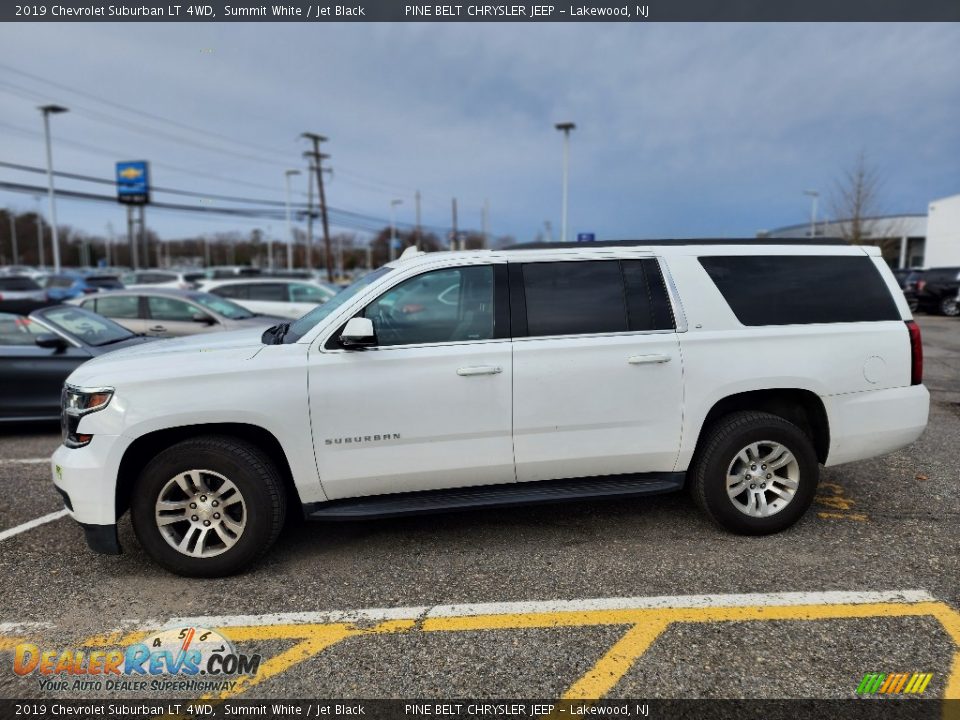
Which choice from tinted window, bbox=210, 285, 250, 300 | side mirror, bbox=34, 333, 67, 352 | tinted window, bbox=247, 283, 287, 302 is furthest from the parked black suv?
side mirror, bbox=34, 333, 67, 352

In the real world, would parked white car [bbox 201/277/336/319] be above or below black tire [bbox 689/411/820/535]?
above

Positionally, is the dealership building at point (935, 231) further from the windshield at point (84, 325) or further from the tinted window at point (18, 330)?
the tinted window at point (18, 330)

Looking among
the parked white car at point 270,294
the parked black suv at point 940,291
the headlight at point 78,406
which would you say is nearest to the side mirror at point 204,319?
the parked white car at point 270,294

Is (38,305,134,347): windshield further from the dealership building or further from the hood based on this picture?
the dealership building

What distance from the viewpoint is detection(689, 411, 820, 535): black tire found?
383cm

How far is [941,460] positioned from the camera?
17.9 feet

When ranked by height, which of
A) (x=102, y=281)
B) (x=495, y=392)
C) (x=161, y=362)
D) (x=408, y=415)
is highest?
(x=102, y=281)

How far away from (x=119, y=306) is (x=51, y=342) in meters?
3.48

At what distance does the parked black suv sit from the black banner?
24.2m

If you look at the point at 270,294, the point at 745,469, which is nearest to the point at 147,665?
the point at 745,469

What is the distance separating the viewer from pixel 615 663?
2.74 meters

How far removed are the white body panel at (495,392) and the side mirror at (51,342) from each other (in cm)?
369

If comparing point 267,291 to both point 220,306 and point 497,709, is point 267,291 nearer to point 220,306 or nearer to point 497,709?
point 220,306

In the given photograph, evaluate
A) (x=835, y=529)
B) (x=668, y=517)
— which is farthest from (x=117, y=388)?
(x=835, y=529)
